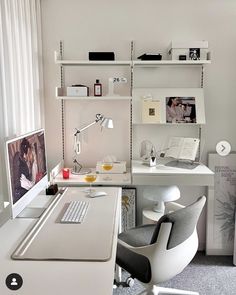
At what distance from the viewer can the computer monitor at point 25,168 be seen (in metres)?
1.55

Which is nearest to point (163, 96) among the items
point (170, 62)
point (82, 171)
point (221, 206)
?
point (170, 62)

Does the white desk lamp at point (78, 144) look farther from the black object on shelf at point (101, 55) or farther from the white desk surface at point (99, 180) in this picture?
the black object on shelf at point (101, 55)

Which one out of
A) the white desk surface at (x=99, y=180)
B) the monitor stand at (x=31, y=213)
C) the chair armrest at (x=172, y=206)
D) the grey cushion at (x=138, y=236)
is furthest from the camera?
the white desk surface at (x=99, y=180)

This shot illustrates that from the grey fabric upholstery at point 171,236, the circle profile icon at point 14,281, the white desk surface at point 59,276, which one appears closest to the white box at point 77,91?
the grey fabric upholstery at point 171,236

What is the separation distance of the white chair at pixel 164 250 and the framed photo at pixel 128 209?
3.50 feet

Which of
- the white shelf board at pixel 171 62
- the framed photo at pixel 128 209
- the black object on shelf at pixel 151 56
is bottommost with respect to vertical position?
the framed photo at pixel 128 209

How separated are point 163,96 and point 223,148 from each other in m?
0.74

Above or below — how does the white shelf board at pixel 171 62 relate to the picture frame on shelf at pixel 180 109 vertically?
above

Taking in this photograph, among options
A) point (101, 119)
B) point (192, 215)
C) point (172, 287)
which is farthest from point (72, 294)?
point (101, 119)

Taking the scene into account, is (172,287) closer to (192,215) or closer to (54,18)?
(192,215)

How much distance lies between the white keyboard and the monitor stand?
0.52ft

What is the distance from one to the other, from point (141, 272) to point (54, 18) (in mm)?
2319

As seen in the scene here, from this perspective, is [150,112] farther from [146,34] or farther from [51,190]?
[51,190]

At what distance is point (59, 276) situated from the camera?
3.92 ft
